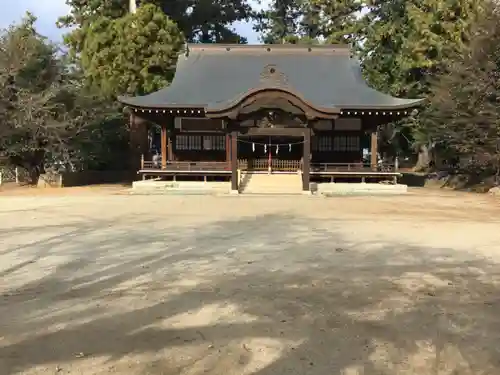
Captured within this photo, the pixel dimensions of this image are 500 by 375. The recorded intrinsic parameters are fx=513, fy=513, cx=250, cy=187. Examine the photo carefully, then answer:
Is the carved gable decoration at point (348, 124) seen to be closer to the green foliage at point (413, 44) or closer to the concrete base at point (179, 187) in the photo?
the green foliage at point (413, 44)

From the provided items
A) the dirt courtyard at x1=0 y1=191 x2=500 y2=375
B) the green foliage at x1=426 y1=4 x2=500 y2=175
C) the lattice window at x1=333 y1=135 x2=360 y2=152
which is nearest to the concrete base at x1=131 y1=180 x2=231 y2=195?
the lattice window at x1=333 y1=135 x2=360 y2=152

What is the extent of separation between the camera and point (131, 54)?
2581 cm

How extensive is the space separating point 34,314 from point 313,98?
18.4 metres

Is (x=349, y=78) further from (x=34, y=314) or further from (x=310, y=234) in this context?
(x=34, y=314)

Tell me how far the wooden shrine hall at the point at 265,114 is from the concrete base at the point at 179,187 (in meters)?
→ 0.58

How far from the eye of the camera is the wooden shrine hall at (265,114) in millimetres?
18500

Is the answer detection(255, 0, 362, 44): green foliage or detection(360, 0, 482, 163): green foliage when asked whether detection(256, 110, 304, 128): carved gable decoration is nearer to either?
detection(360, 0, 482, 163): green foliage

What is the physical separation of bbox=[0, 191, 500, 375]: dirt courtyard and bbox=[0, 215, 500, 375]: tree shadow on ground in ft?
0.05

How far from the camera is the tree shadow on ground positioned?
3504 mm

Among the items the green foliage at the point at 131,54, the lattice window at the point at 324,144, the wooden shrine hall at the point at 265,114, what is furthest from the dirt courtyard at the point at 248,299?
the green foliage at the point at 131,54

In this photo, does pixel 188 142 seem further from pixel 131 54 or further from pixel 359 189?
pixel 359 189

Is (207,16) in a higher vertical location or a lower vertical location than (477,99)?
higher

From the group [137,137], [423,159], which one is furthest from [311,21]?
[137,137]

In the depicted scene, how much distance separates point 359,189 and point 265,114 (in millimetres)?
4464
